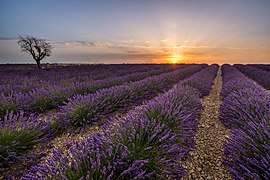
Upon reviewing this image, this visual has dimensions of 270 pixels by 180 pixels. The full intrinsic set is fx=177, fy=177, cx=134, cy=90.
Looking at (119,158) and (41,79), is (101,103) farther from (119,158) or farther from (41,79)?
(41,79)

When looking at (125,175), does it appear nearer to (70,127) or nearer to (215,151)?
(215,151)

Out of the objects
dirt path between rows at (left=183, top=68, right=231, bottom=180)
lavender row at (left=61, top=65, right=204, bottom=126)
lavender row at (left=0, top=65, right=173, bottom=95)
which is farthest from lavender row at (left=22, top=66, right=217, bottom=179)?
lavender row at (left=0, top=65, right=173, bottom=95)

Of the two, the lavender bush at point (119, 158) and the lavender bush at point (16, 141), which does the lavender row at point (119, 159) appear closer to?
the lavender bush at point (119, 158)

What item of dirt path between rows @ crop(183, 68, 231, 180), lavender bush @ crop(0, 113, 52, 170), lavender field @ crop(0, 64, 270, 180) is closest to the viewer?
lavender field @ crop(0, 64, 270, 180)

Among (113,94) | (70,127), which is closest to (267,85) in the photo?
(113,94)

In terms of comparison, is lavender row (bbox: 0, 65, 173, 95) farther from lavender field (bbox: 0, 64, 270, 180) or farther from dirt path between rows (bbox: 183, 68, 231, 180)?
dirt path between rows (bbox: 183, 68, 231, 180)

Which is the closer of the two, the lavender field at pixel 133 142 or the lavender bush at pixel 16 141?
the lavender field at pixel 133 142

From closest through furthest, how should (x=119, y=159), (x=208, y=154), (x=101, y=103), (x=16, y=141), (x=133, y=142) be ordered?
(x=119, y=159) → (x=133, y=142) → (x=208, y=154) → (x=16, y=141) → (x=101, y=103)

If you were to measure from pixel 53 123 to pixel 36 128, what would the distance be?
52cm

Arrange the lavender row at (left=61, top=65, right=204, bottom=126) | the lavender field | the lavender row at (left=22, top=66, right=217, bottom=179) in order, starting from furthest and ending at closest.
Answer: the lavender row at (left=61, top=65, right=204, bottom=126), the lavender field, the lavender row at (left=22, top=66, right=217, bottom=179)

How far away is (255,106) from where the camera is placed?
3.35 meters

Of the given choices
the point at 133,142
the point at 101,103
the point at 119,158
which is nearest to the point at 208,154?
the point at 133,142

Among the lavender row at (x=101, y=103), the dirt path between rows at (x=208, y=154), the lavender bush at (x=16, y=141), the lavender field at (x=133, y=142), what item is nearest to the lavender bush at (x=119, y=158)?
the lavender field at (x=133, y=142)

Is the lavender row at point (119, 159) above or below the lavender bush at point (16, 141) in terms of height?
above
